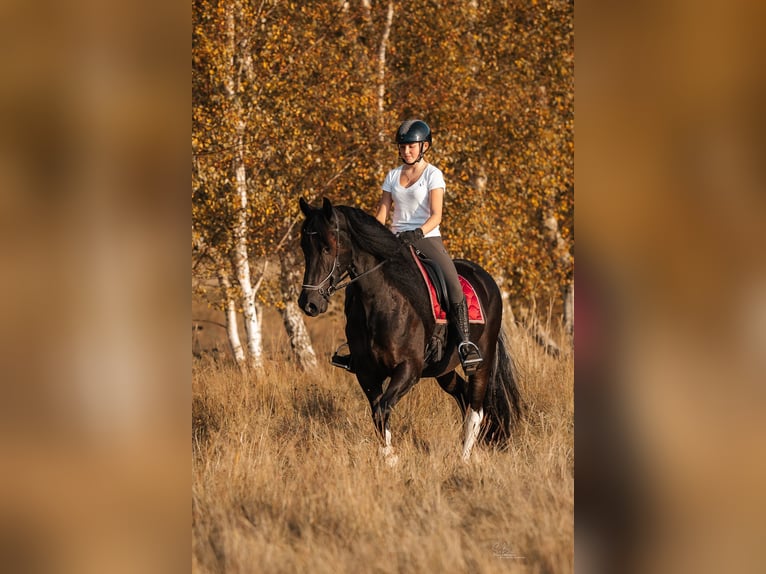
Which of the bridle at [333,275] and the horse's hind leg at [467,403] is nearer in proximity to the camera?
the bridle at [333,275]

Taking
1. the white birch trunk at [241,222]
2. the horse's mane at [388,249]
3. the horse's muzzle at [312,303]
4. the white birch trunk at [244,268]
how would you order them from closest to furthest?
1. the horse's muzzle at [312,303]
2. the horse's mane at [388,249]
3. the white birch trunk at [241,222]
4. the white birch trunk at [244,268]

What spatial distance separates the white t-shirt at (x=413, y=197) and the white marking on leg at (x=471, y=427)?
5.24 ft

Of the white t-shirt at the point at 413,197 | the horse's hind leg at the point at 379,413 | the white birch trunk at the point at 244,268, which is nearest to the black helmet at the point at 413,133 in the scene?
the white t-shirt at the point at 413,197

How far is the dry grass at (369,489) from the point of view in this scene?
4488mm

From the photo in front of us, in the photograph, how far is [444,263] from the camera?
7.43 meters

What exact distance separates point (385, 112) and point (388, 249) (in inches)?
296

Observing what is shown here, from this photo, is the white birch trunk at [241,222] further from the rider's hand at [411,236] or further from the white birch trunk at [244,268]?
the rider's hand at [411,236]

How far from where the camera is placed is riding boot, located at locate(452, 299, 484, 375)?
296 inches
